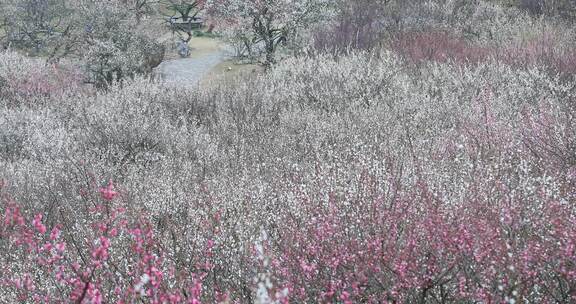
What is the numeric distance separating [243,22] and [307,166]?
13.1 meters

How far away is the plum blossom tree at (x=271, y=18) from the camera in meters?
17.3

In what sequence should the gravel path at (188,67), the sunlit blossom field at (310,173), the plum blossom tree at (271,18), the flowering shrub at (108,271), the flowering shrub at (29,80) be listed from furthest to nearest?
the gravel path at (188,67), the plum blossom tree at (271,18), the flowering shrub at (29,80), the sunlit blossom field at (310,173), the flowering shrub at (108,271)

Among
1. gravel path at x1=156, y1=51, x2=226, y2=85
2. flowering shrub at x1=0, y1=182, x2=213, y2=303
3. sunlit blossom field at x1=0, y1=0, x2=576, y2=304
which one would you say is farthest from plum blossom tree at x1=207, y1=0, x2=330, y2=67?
flowering shrub at x1=0, y1=182, x2=213, y2=303

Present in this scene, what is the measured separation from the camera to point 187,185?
550 centimetres

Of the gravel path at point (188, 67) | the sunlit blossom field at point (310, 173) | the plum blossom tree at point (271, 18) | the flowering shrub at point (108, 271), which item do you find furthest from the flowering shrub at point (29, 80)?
the flowering shrub at point (108, 271)

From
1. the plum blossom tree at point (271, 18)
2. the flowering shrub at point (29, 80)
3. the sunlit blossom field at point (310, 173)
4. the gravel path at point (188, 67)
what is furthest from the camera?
the gravel path at point (188, 67)

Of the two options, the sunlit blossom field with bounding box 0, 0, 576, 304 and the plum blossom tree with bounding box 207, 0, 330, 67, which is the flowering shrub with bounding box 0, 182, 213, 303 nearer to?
the sunlit blossom field with bounding box 0, 0, 576, 304

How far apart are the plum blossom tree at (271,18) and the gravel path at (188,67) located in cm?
Result: 245

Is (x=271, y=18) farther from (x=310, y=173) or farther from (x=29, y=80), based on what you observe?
(x=310, y=173)

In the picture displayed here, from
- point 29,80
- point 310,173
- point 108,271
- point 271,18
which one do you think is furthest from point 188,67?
point 108,271

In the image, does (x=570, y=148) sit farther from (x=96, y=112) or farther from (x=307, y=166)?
(x=96, y=112)

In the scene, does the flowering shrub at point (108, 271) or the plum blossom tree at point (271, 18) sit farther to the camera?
the plum blossom tree at point (271, 18)

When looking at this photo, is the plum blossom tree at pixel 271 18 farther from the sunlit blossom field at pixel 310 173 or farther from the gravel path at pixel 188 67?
the gravel path at pixel 188 67

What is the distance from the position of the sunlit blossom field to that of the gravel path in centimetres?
180
